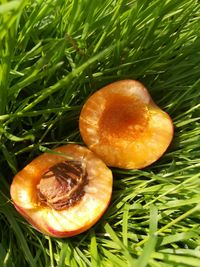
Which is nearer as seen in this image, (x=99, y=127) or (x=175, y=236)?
(x=175, y=236)

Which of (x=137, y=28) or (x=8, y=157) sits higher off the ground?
(x=137, y=28)

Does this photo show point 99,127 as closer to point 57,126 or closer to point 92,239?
point 57,126

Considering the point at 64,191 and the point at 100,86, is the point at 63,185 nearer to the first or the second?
the point at 64,191

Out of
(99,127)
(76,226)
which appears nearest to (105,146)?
(99,127)

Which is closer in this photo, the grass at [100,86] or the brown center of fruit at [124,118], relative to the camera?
the grass at [100,86]

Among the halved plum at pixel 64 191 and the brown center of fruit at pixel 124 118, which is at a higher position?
the brown center of fruit at pixel 124 118

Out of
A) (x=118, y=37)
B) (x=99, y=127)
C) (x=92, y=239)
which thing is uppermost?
(x=118, y=37)
